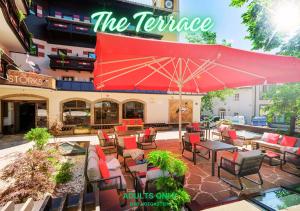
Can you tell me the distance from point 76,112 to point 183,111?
10006mm

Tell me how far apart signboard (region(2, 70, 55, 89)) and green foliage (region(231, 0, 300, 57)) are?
11258 mm

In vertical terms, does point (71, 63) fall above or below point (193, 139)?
above

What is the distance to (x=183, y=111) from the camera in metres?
16.1

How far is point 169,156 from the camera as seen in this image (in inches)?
92.0

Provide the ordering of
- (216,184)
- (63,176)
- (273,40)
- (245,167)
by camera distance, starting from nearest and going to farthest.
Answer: (245,167), (216,184), (63,176), (273,40)

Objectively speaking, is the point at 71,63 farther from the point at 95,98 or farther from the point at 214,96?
the point at 214,96

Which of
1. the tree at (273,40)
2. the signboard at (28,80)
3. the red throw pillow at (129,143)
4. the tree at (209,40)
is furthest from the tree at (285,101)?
the signboard at (28,80)

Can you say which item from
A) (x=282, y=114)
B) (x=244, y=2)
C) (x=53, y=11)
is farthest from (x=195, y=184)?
(x=53, y=11)

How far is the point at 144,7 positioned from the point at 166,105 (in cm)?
1260

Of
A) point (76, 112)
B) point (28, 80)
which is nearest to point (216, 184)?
point (28, 80)

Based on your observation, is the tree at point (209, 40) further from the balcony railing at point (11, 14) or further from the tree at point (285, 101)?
the balcony railing at point (11, 14)

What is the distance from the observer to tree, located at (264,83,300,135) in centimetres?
696

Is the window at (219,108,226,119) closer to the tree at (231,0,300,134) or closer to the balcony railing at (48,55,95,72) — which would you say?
the tree at (231,0,300,134)

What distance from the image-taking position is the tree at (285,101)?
22.8 feet
